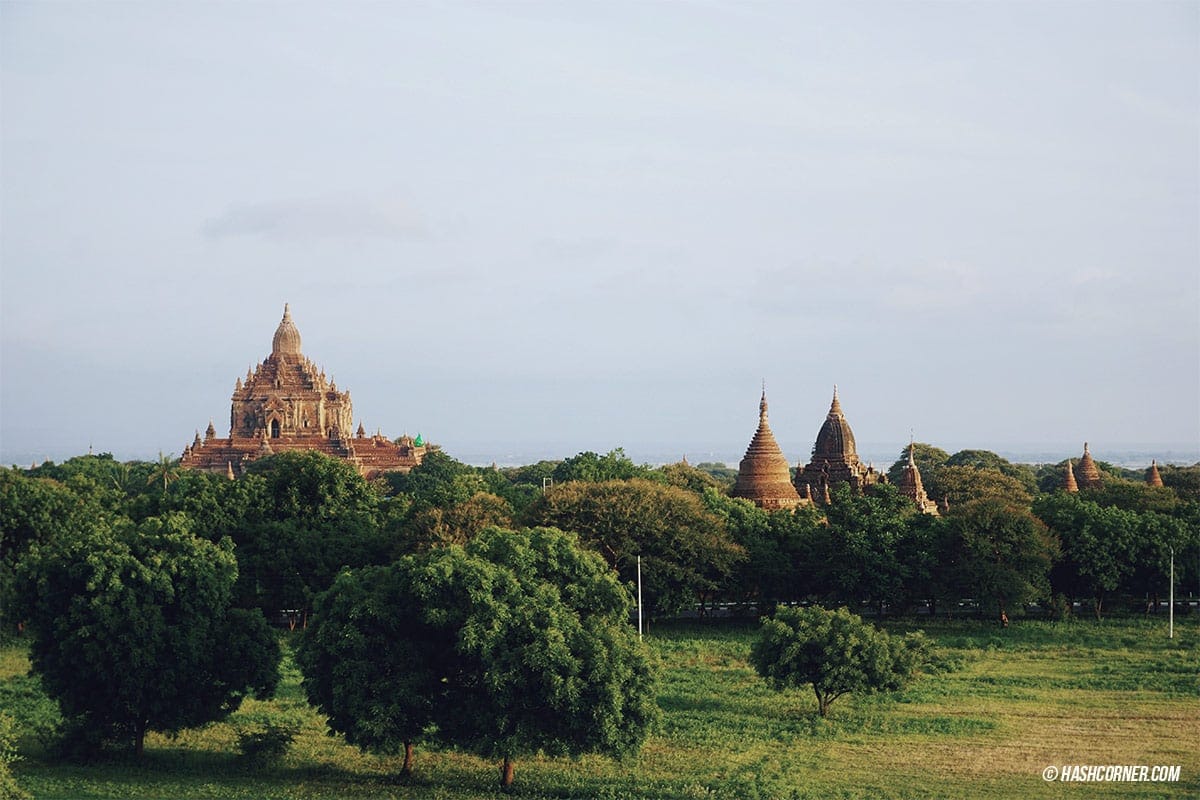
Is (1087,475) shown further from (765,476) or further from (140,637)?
(140,637)

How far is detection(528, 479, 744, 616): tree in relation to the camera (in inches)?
1804

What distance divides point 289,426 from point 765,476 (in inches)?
2191

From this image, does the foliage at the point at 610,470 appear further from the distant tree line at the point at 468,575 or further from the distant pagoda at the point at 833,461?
the distant pagoda at the point at 833,461

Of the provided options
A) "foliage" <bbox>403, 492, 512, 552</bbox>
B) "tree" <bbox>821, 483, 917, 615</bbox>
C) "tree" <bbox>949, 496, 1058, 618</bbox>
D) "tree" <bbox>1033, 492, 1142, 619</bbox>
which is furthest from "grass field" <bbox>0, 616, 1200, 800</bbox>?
"tree" <bbox>1033, 492, 1142, 619</bbox>

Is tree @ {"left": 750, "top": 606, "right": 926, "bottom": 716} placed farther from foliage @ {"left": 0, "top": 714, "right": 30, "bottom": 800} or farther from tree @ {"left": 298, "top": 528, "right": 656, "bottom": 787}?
foliage @ {"left": 0, "top": 714, "right": 30, "bottom": 800}

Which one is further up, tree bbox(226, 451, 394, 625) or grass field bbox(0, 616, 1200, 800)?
tree bbox(226, 451, 394, 625)

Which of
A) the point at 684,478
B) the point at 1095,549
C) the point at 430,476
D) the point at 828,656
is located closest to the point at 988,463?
the point at 430,476

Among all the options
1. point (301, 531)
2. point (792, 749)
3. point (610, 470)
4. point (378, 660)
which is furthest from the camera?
point (610, 470)

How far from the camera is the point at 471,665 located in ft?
88.4

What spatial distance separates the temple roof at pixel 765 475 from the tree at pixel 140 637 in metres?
46.6

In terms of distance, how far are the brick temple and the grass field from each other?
72.3 meters

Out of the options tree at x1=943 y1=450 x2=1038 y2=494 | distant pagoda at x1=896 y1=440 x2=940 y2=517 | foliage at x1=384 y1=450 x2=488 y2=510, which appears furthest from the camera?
tree at x1=943 y1=450 x2=1038 y2=494

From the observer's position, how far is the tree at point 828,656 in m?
32.2

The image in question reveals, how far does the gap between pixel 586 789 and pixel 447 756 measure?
400 cm
